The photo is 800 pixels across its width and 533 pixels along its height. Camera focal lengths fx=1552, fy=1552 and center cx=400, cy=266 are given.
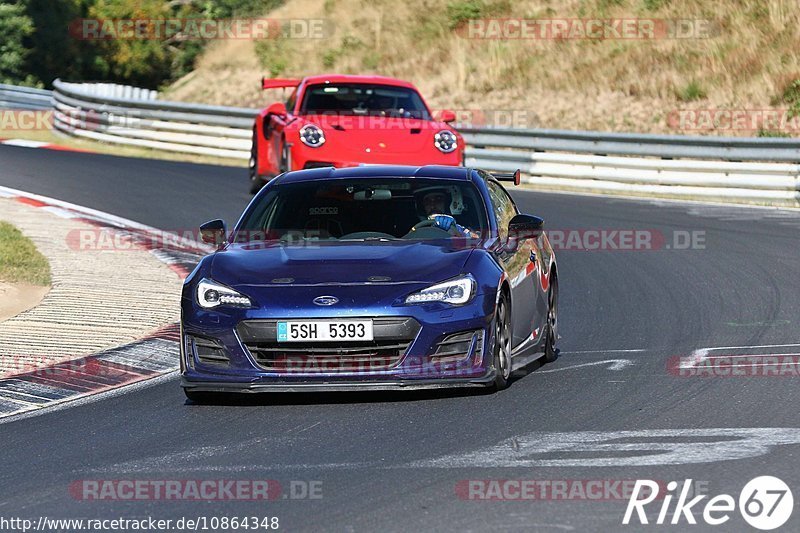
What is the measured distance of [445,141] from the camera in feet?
59.2

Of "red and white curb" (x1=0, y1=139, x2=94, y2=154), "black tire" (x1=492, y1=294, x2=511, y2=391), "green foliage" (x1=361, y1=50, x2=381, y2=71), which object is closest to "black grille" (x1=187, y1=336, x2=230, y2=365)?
"black tire" (x1=492, y1=294, x2=511, y2=391)

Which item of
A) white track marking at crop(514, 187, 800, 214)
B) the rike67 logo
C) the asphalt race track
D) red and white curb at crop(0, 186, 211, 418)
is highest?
the rike67 logo

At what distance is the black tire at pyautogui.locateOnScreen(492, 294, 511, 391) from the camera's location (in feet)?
27.9

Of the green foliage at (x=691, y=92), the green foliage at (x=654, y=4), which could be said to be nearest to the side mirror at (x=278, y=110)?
the green foliage at (x=691, y=92)

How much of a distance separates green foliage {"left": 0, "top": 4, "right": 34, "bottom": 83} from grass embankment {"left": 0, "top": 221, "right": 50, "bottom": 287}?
33.5 m

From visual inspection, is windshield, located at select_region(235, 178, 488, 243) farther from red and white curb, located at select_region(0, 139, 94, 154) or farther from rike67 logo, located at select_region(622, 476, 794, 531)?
red and white curb, located at select_region(0, 139, 94, 154)

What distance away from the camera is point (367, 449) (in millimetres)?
7160

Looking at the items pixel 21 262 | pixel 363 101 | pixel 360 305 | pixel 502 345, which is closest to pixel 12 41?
pixel 363 101

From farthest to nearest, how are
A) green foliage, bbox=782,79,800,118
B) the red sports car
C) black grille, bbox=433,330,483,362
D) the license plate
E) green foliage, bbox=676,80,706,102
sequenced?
green foliage, bbox=676,80,706,102 → green foliage, bbox=782,79,800,118 → the red sports car → black grille, bbox=433,330,483,362 → the license plate

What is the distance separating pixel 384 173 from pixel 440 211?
498 millimetres

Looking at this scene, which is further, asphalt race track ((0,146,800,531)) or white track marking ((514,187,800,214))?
white track marking ((514,187,800,214))

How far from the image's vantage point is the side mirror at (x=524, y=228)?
9.41 m

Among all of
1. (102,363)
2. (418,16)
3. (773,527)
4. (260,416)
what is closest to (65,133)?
(418,16)

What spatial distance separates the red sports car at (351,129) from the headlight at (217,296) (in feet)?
30.1
